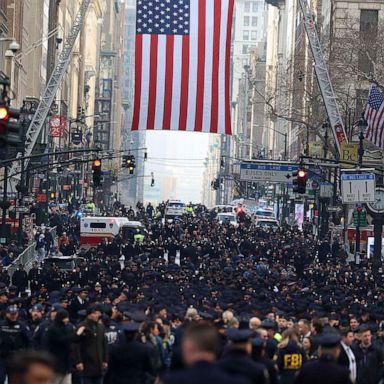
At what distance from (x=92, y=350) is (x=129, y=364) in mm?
2392

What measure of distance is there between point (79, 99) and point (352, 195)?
402 ft

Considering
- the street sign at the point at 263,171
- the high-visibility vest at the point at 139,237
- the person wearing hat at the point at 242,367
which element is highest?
the person wearing hat at the point at 242,367

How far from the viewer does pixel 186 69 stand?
43.7 metres

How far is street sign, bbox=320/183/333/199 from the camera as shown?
234 feet

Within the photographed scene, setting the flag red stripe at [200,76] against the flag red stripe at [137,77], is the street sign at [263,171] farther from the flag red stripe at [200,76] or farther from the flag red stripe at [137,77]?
the flag red stripe at [137,77]

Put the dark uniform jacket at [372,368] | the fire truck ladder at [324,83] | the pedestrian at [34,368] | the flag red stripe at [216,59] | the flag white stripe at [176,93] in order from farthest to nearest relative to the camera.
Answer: the fire truck ladder at [324,83] < the flag red stripe at [216,59] < the flag white stripe at [176,93] < the dark uniform jacket at [372,368] < the pedestrian at [34,368]

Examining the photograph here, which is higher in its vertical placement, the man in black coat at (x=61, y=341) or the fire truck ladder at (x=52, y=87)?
the fire truck ladder at (x=52, y=87)

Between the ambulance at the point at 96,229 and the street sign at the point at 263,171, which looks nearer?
the ambulance at the point at 96,229

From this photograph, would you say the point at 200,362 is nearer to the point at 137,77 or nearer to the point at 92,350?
the point at 92,350

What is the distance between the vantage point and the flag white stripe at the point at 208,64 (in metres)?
44.0

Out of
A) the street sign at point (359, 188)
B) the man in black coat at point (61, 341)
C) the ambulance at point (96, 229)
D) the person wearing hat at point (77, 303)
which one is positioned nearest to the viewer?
the man in black coat at point (61, 341)

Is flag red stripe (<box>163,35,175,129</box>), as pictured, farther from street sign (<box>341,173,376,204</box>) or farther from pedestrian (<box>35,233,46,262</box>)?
pedestrian (<box>35,233,46,262</box>)

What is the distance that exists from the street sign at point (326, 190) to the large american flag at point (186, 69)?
88.3 ft

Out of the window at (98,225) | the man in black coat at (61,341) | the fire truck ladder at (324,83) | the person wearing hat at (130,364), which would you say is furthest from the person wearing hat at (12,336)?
the window at (98,225)
